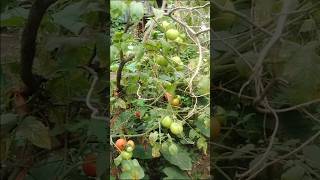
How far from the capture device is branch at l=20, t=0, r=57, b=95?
882 millimetres

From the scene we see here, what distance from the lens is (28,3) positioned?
35.4 inches

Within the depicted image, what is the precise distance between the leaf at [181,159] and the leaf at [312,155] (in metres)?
0.26

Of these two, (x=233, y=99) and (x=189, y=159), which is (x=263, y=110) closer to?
(x=233, y=99)

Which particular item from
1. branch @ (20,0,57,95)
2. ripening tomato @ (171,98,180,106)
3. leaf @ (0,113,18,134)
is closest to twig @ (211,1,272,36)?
ripening tomato @ (171,98,180,106)

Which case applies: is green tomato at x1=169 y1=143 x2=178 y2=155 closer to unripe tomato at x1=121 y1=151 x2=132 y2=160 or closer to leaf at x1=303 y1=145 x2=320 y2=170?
unripe tomato at x1=121 y1=151 x2=132 y2=160

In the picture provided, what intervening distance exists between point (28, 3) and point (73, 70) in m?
0.15

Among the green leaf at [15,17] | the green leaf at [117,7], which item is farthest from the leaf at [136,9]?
the green leaf at [15,17]

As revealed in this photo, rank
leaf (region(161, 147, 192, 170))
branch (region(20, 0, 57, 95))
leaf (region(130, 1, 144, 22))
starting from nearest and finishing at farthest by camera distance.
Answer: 1. branch (region(20, 0, 57, 95))
2. leaf (region(130, 1, 144, 22))
3. leaf (region(161, 147, 192, 170))

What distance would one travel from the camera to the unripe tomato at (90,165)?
3.17 feet

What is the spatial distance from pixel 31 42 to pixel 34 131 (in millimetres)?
168

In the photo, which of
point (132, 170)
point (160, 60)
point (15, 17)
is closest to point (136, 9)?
point (160, 60)

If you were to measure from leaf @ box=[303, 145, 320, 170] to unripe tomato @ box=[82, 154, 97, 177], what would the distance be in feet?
1.50

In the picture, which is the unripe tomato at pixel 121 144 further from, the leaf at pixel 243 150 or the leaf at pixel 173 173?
the leaf at pixel 243 150

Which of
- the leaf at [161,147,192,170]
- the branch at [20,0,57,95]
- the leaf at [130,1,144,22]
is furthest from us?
the leaf at [161,147,192,170]
